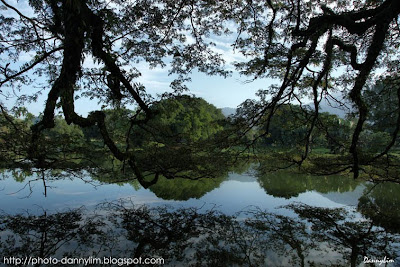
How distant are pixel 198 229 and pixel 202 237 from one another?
0.32 metres

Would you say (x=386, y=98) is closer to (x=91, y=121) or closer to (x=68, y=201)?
(x=91, y=121)

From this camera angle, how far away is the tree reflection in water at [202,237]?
2.89m

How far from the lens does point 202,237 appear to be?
3.47 m

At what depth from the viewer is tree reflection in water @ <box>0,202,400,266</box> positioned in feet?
9.47

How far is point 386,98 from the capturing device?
15.0 feet

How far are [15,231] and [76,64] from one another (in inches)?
108

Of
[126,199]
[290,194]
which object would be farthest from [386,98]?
[126,199]

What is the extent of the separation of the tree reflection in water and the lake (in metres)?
0.01

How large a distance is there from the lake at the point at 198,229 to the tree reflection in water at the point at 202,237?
0.01 metres
